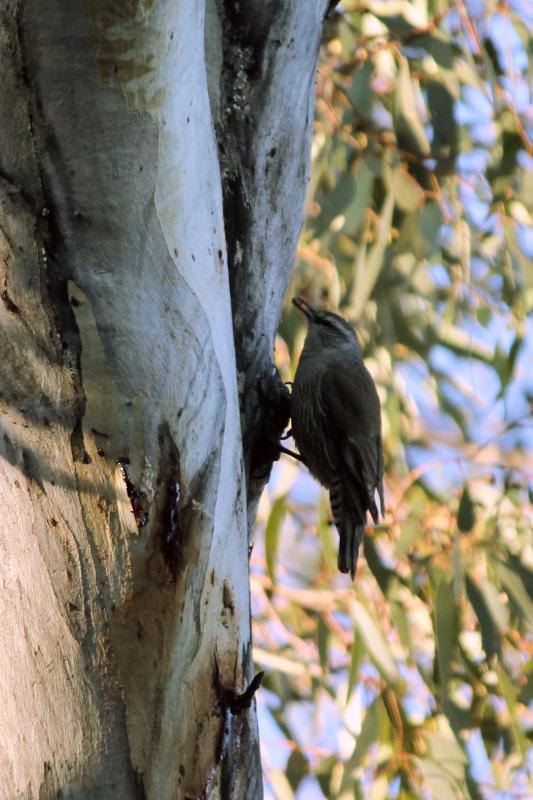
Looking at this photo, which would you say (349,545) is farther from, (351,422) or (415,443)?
(415,443)

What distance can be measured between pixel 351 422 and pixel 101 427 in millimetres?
1706

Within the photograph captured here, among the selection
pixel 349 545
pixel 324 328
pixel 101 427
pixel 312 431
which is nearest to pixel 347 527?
pixel 349 545

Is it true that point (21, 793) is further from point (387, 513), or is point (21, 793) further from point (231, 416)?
point (387, 513)

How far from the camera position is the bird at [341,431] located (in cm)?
282

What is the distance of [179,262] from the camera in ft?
4.61

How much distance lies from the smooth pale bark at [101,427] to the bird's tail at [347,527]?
4.33 ft

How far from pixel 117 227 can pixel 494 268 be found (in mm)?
2478

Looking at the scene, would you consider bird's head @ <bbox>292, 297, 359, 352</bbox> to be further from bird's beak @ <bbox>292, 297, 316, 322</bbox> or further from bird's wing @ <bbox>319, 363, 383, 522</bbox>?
bird's wing @ <bbox>319, 363, 383, 522</bbox>

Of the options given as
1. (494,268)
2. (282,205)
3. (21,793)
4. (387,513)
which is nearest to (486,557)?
(387,513)

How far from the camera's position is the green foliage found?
3.05 meters

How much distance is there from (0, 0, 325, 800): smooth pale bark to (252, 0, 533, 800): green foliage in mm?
1669

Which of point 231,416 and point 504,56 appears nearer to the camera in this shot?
point 231,416

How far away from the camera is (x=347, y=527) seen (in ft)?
9.16

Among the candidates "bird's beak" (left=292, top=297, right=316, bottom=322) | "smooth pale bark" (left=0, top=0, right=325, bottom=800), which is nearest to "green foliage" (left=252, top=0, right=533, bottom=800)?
"bird's beak" (left=292, top=297, right=316, bottom=322)
